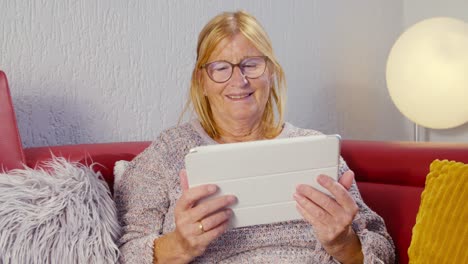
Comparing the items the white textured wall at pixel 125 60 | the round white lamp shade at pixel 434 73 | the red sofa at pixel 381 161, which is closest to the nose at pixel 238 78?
the red sofa at pixel 381 161

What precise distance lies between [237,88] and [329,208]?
1.18 ft

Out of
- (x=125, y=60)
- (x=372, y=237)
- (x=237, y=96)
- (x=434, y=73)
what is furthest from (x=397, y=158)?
(x=434, y=73)

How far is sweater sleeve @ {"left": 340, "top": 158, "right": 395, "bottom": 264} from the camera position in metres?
1.13

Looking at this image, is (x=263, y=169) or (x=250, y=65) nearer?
(x=263, y=169)

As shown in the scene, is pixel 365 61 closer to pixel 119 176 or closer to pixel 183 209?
pixel 119 176

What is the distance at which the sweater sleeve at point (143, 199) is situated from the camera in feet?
3.79

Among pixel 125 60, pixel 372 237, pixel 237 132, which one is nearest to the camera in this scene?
pixel 372 237

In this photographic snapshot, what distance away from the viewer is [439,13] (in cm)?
284

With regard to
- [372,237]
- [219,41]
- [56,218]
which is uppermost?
[219,41]

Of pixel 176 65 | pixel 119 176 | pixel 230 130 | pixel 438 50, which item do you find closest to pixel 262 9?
pixel 176 65

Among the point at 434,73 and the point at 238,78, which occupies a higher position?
the point at 238,78

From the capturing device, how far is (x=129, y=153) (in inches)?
53.7

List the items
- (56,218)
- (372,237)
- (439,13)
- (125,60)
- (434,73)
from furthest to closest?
(439,13) < (434,73) < (125,60) < (372,237) < (56,218)

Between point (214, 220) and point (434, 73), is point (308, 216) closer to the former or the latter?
point (214, 220)
